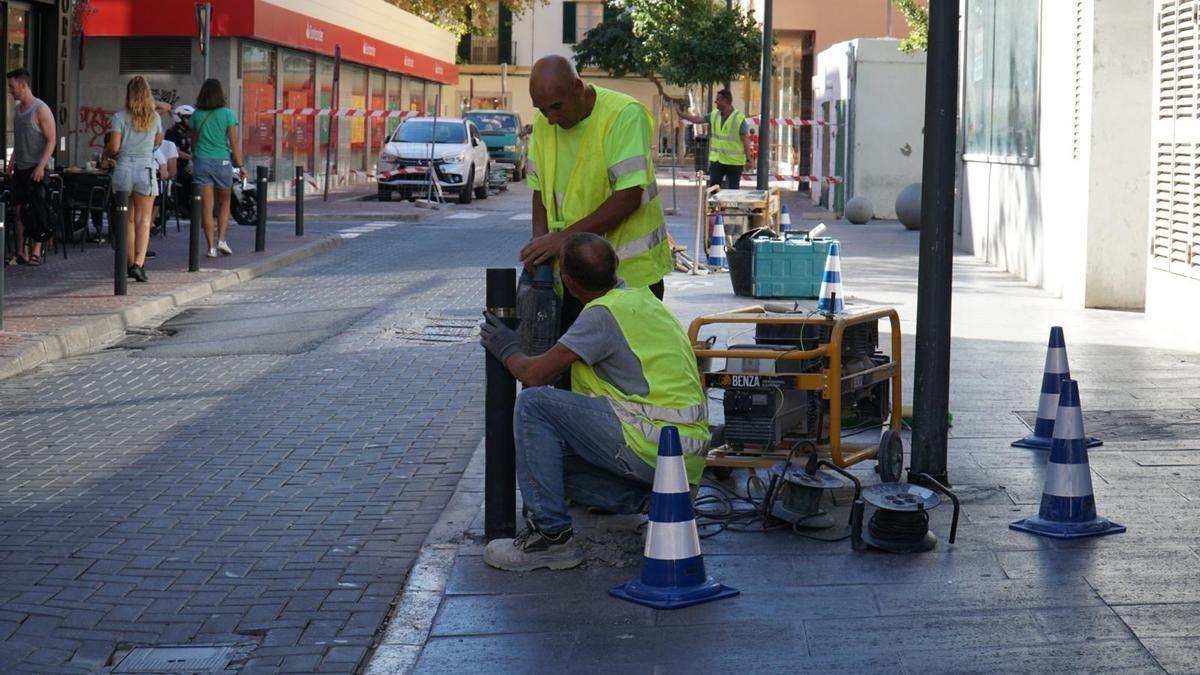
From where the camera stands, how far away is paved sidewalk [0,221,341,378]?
1177 cm

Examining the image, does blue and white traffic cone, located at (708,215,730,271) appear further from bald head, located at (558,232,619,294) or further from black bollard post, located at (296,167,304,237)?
bald head, located at (558,232,619,294)

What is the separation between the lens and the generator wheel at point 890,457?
7008mm

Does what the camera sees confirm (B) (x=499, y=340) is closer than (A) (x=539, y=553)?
No

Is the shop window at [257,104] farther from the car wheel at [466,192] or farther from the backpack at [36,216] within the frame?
the backpack at [36,216]

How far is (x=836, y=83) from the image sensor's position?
30656 mm

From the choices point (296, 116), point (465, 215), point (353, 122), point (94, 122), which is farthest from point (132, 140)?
point (353, 122)

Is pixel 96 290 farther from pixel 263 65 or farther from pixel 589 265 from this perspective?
pixel 263 65

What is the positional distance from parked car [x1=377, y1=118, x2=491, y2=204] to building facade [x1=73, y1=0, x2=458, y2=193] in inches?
66.6

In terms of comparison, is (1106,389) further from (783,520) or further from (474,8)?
(474,8)

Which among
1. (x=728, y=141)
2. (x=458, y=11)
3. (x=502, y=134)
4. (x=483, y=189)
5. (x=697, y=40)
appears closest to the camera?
(x=728, y=141)

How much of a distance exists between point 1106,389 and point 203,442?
514cm

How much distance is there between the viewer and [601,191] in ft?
22.0

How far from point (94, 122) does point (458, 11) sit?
111 feet

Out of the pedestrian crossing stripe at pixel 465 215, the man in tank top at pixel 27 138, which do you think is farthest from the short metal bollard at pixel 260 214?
the pedestrian crossing stripe at pixel 465 215
